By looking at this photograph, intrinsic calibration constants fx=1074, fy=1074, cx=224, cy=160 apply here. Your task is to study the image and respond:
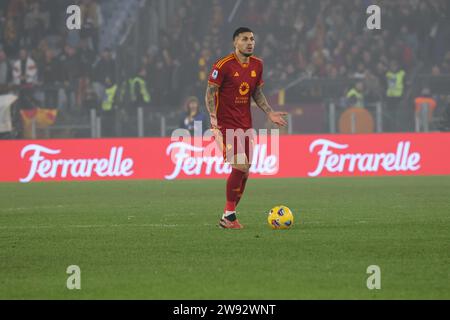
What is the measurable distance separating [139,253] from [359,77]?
17.8m

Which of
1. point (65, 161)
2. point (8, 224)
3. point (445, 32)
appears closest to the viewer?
point (8, 224)

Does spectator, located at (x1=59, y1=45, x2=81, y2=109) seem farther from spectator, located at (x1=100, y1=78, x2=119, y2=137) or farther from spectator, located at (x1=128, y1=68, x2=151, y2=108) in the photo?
spectator, located at (x1=128, y1=68, x2=151, y2=108)

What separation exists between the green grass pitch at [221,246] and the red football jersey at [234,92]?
127 cm

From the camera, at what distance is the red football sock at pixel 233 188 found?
1233 cm

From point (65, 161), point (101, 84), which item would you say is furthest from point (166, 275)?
point (101, 84)

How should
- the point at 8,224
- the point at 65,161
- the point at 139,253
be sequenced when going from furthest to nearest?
the point at 65,161 → the point at 8,224 → the point at 139,253

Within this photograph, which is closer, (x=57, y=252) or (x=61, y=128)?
(x=57, y=252)

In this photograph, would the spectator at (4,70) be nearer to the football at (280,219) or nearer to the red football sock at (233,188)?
the red football sock at (233,188)

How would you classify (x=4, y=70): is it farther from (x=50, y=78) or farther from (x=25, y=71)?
(x=50, y=78)

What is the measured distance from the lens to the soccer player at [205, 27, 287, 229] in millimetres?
12406

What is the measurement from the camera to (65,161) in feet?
77.9

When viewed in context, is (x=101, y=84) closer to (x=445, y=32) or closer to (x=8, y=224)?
(x=445, y=32)

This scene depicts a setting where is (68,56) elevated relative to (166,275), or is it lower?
elevated

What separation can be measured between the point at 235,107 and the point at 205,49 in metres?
16.0
